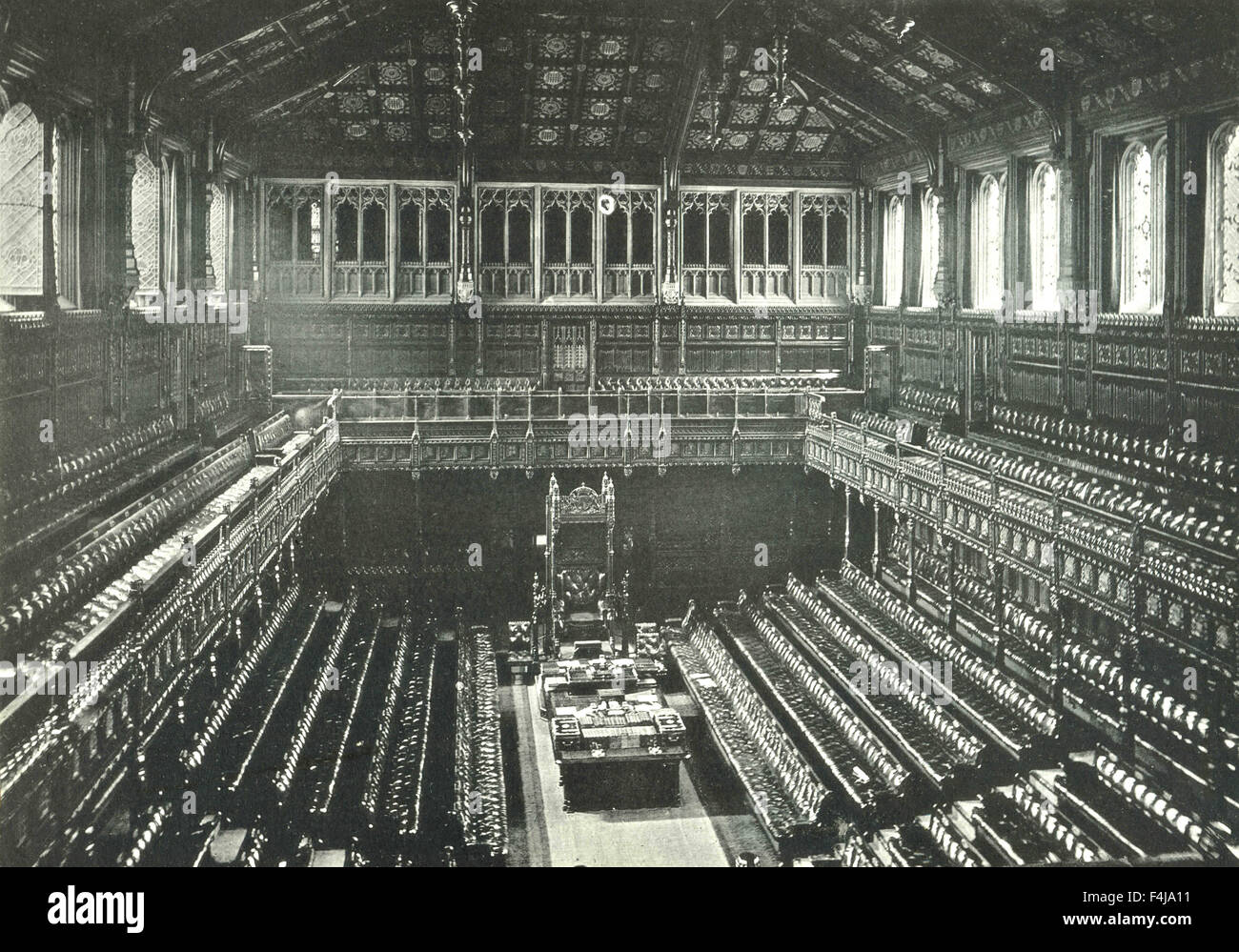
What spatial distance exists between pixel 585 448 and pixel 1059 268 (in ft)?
24.6

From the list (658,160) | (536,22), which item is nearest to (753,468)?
(658,160)

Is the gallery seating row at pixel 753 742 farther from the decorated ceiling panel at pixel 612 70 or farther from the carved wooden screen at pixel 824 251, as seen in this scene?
the carved wooden screen at pixel 824 251

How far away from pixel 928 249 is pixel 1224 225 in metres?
7.54

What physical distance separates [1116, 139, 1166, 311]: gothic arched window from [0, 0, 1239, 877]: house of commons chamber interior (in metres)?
0.06

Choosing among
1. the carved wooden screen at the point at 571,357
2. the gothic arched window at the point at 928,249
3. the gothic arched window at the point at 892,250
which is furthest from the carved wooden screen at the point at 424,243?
the gothic arched window at the point at 928,249

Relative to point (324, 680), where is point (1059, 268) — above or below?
above

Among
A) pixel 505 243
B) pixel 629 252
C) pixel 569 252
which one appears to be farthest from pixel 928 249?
pixel 505 243

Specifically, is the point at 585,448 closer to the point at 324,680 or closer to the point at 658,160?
the point at 658,160

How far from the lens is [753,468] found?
1934cm

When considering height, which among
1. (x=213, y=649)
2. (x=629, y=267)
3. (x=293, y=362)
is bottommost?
(x=213, y=649)

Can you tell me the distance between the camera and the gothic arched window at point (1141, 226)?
1296cm

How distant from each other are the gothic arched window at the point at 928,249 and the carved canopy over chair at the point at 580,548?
22.0 feet

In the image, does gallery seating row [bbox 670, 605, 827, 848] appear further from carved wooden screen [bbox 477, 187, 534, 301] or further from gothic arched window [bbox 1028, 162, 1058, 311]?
carved wooden screen [bbox 477, 187, 534, 301]

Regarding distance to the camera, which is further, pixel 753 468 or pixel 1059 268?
pixel 753 468
